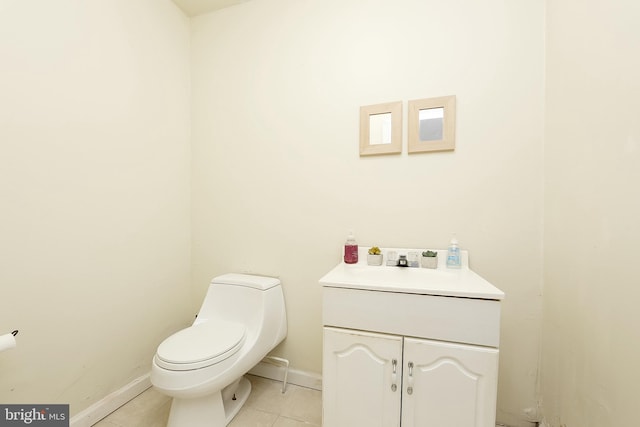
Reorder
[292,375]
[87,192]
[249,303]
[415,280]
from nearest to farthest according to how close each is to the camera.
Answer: [415,280]
[87,192]
[249,303]
[292,375]

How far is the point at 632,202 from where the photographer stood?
29.0 inches

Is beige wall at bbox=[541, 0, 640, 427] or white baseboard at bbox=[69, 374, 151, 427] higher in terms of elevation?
beige wall at bbox=[541, 0, 640, 427]

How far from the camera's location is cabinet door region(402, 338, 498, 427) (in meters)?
0.87

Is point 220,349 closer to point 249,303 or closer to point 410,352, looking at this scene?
point 249,303

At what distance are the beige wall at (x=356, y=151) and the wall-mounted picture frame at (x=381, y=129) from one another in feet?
0.16

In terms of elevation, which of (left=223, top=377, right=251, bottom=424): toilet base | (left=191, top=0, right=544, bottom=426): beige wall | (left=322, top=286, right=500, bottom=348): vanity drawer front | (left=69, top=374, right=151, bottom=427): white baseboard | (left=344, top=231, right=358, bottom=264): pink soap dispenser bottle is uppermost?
(left=191, top=0, right=544, bottom=426): beige wall

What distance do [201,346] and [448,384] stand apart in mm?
989

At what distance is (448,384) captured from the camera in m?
0.90

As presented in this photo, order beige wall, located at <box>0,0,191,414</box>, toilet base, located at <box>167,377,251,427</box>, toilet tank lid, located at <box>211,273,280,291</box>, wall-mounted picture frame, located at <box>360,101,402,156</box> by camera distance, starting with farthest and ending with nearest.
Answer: toilet tank lid, located at <box>211,273,280,291</box>
wall-mounted picture frame, located at <box>360,101,402,156</box>
toilet base, located at <box>167,377,251,427</box>
beige wall, located at <box>0,0,191,414</box>

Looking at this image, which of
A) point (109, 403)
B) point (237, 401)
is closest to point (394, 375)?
point (237, 401)

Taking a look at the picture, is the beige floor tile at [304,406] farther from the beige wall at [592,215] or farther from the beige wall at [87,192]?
the beige wall at [592,215]

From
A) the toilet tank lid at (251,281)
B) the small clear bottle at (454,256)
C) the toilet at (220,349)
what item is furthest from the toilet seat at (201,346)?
the small clear bottle at (454,256)

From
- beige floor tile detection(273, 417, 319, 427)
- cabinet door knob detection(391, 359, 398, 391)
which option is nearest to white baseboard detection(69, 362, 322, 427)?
beige floor tile detection(273, 417, 319, 427)

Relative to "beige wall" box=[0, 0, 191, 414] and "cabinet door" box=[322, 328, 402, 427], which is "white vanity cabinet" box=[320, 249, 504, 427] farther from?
"beige wall" box=[0, 0, 191, 414]
